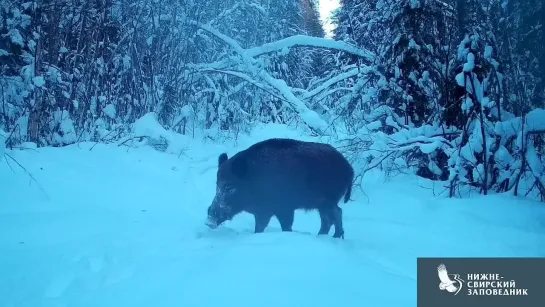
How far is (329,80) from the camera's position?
370 inches

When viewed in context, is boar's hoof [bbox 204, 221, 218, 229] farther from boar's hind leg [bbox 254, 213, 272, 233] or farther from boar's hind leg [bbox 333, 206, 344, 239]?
boar's hind leg [bbox 333, 206, 344, 239]

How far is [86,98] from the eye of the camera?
11586mm

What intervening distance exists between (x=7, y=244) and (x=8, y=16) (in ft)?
21.6

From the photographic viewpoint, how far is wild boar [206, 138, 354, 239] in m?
5.15

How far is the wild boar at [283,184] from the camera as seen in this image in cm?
515

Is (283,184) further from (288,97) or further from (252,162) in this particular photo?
(288,97)

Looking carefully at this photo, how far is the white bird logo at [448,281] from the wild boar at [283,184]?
1754 millimetres

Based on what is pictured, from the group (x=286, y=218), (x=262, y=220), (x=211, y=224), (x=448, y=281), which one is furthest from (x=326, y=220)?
(x=448, y=281)

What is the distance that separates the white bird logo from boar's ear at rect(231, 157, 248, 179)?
256cm

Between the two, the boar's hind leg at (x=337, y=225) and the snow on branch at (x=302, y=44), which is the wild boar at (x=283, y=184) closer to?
the boar's hind leg at (x=337, y=225)

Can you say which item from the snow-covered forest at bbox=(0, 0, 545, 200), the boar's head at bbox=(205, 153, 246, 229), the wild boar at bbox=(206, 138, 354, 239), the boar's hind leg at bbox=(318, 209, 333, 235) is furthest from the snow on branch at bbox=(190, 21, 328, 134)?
the boar's hind leg at bbox=(318, 209, 333, 235)

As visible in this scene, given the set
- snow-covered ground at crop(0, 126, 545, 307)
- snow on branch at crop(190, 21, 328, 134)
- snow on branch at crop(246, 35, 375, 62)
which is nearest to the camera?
snow-covered ground at crop(0, 126, 545, 307)

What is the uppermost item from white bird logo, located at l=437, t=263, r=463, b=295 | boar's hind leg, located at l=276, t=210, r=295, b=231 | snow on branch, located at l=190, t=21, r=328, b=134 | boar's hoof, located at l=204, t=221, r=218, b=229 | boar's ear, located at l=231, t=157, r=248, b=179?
snow on branch, located at l=190, t=21, r=328, b=134

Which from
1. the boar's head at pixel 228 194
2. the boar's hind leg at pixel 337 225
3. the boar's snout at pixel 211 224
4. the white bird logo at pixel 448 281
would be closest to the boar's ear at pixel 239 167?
the boar's head at pixel 228 194
